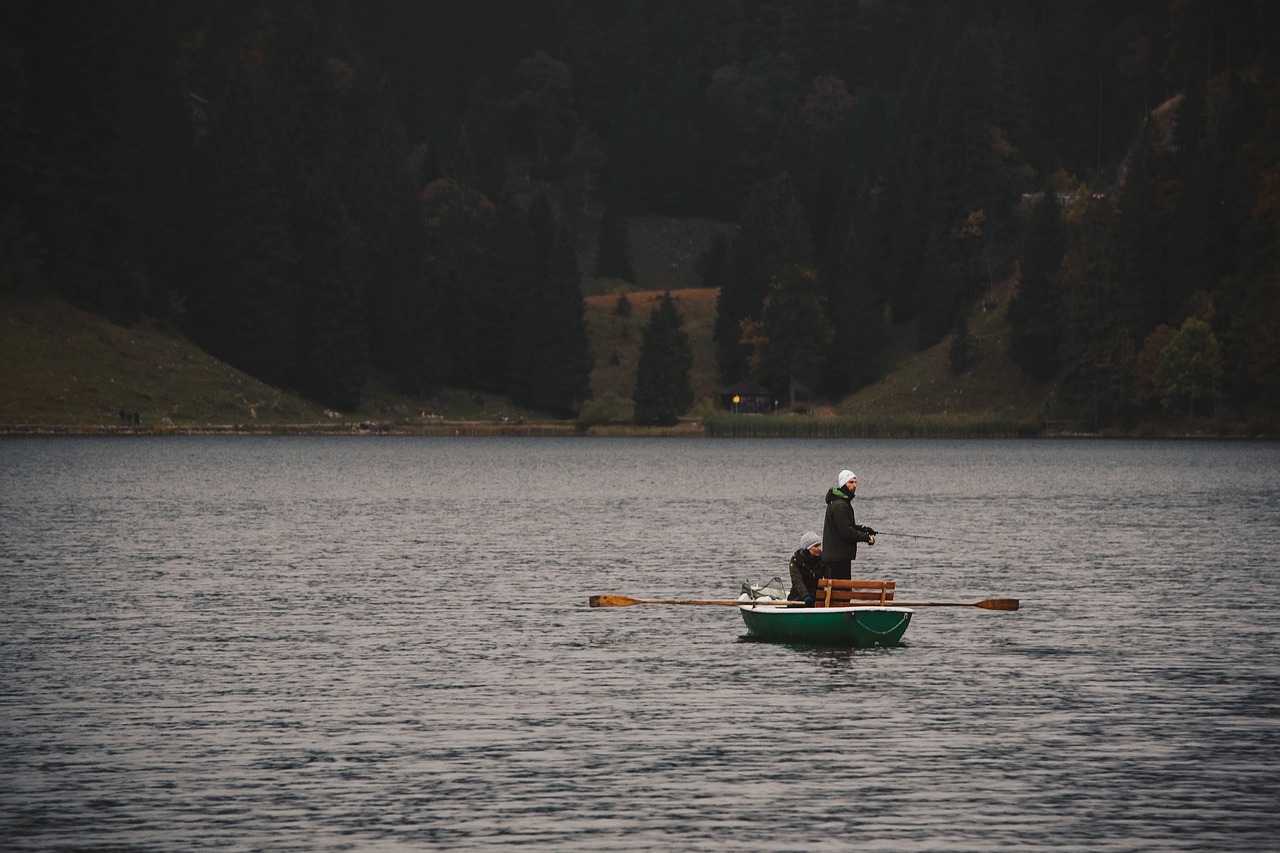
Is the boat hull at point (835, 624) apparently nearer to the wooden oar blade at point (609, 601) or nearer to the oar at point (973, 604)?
the oar at point (973, 604)

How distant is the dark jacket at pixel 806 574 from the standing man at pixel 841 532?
22 cm

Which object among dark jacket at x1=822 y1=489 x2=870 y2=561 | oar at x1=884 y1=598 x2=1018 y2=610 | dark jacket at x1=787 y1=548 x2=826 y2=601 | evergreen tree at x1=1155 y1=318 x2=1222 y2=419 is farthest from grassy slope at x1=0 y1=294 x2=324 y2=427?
oar at x1=884 y1=598 x2=1018 y2=610

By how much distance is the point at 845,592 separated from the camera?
40.4 m

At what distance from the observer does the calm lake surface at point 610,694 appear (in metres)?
Answer: 24.9

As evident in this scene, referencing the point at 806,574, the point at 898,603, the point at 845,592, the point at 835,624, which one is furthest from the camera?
the point at 898,603

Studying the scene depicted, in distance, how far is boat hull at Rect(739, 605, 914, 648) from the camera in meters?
39.0

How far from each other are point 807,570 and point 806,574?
10cm

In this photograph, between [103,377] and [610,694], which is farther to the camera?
[103,377]

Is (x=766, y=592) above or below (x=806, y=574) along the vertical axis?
below

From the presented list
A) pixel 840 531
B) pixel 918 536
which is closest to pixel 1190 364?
pixel 918 536

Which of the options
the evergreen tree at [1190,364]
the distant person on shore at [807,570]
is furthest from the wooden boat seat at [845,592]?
the evergreen tree at [1190,364]

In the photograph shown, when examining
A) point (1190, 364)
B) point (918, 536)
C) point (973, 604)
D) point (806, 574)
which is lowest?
point (918, 536)

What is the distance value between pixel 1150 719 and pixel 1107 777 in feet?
17.5

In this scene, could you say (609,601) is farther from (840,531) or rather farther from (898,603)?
(898,603)
